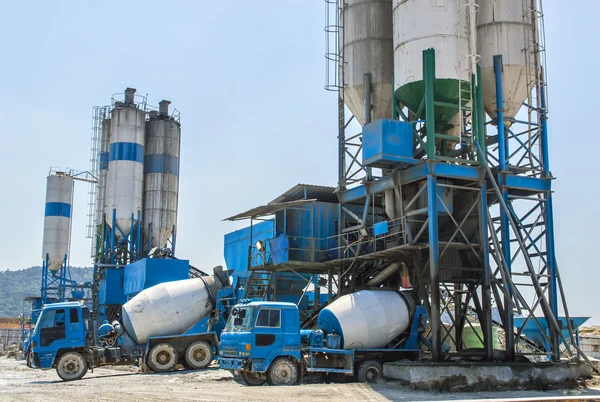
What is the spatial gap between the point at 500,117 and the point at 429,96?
3279mm

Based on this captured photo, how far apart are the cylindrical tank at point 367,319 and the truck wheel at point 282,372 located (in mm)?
2058

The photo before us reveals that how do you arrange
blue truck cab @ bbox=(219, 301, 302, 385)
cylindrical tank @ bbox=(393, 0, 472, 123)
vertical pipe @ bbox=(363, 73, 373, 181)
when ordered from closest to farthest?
blue truck cab @ bbox=(219, 301, 302, 385)
cylindrical tank @ bbox=(393, 0, 472, 123)
vertical pipe @ bbox=(363, 73, 373, 181)

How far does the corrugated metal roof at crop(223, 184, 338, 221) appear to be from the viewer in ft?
93.1

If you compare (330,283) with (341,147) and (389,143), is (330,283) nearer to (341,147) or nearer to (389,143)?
(341,147)

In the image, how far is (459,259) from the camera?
25516 mm

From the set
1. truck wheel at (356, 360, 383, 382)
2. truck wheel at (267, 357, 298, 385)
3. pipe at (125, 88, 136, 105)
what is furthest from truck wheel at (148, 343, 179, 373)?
pipe at (125, 88, 136, 105)

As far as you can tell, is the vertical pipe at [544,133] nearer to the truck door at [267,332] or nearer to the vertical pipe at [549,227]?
the vertical pipe at [549,227]

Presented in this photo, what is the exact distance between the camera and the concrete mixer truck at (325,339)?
18922mm

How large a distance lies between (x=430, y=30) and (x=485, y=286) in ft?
29.0

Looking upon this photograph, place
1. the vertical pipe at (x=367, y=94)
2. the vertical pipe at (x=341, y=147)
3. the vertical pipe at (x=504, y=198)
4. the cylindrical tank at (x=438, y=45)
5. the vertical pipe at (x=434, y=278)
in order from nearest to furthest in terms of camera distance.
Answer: the vertical pipe at (x=434, y=278) < the vertical pipe at (x=504, y=198) < the cylindrical tank at (x=438, y=45) < the vertical pipe at (x=367, y=94) < the vertical pipe at (x=341, y=147)

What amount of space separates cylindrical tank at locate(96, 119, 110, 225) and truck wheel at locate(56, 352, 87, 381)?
25.3 metres

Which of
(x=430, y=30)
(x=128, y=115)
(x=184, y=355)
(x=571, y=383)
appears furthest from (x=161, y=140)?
(x=571, y=383)

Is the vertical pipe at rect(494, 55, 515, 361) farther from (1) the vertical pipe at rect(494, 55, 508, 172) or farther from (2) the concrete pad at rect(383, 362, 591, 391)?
(2) the concrete pad at rect(383, 362, 591, 391)

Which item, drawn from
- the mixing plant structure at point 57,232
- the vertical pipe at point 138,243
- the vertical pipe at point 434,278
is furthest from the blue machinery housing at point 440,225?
the mixing plant structure at point 57,232
